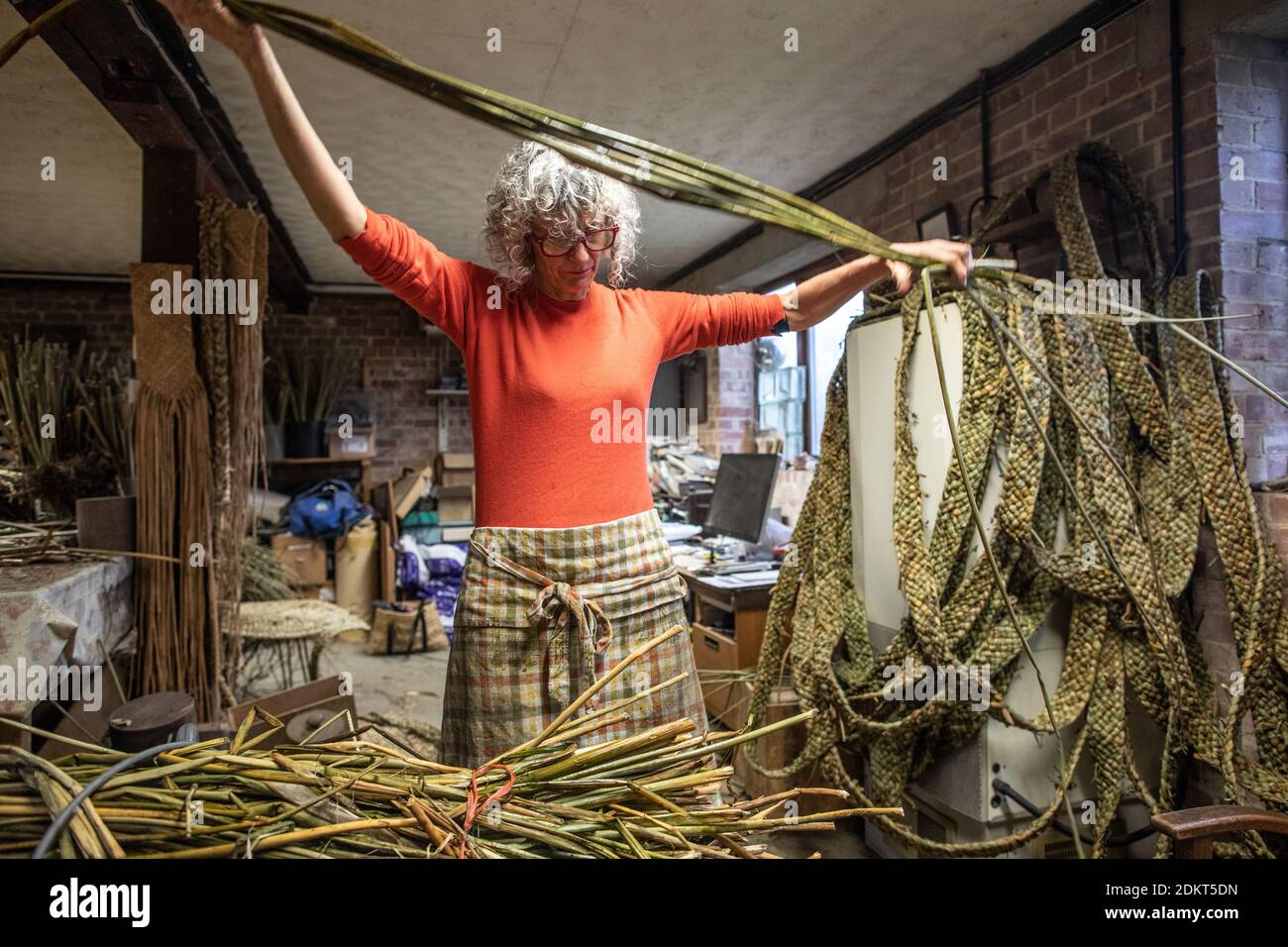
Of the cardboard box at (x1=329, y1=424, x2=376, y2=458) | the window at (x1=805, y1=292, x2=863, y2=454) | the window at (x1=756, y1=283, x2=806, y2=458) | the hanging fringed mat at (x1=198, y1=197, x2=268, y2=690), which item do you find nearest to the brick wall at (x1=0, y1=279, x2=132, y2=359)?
the cardboard box at (x1=329, y1=424, x2=376, y2=458)

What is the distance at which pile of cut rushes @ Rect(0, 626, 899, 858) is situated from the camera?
62cm

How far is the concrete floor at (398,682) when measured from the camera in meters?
3.90

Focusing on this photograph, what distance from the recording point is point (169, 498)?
8.90 ft

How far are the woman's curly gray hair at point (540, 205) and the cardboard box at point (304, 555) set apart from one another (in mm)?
4827

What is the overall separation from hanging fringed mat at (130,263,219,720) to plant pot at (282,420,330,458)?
3.24m

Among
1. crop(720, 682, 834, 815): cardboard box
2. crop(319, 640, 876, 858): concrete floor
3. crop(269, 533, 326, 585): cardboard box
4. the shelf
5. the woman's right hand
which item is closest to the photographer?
the woman's right hand

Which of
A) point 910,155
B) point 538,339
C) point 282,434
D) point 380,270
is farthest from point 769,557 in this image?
point 282,434

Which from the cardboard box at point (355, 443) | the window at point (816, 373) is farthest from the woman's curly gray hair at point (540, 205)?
the cardboard box at point (355, 443)

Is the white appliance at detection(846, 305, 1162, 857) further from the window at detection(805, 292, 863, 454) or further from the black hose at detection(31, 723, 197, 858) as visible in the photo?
the window at detection(805, 292, 863, 454)

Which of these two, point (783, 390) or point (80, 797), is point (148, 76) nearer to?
point (80, 797)

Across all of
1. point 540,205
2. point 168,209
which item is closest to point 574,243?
point 540,205

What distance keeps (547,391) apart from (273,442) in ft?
16.9
